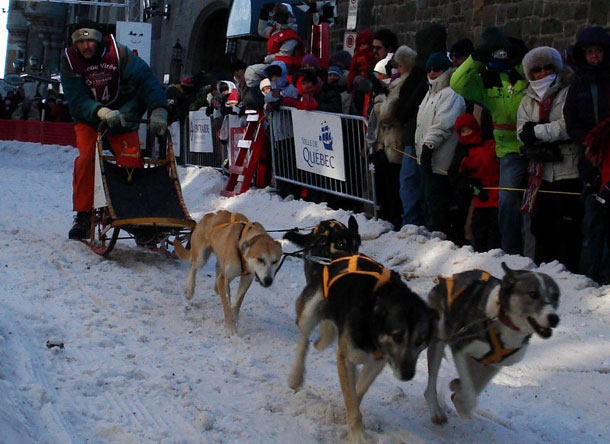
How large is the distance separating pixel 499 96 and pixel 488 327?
3.77 metres

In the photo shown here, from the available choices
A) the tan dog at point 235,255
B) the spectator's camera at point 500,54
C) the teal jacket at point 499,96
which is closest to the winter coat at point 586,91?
the teal jacket at point 499,96

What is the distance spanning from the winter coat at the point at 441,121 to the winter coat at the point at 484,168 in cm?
22

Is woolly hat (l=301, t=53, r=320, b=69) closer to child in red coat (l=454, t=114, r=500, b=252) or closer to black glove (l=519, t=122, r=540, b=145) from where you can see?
child in red coat (l=454, t=114, r=500, b=252)

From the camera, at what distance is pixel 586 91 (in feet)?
20.9

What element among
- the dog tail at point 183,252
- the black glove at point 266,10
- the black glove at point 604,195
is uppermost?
the black glove at point 266,10

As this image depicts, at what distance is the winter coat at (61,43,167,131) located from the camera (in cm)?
778

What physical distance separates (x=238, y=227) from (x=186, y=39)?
2138 centimetres

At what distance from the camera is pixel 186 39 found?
26375mm

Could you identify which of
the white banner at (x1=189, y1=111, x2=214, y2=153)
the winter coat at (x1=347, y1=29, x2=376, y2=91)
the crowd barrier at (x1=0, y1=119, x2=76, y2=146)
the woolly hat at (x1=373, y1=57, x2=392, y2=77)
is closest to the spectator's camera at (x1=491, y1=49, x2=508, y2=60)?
the woolly hat at (x1=373, y1=57, x2=392, y2=77)

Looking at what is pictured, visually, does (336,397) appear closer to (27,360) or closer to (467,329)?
(467,329)

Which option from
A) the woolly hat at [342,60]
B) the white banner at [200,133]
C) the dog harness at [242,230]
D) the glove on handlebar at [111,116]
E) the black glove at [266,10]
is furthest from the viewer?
the white banner at [200,133]

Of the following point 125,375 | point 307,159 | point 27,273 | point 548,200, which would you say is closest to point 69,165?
point 307,159

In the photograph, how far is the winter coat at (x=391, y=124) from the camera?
8463 mm

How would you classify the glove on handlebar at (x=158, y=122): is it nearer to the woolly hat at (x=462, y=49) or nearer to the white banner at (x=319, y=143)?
the white banner at (x=319, y=143)
